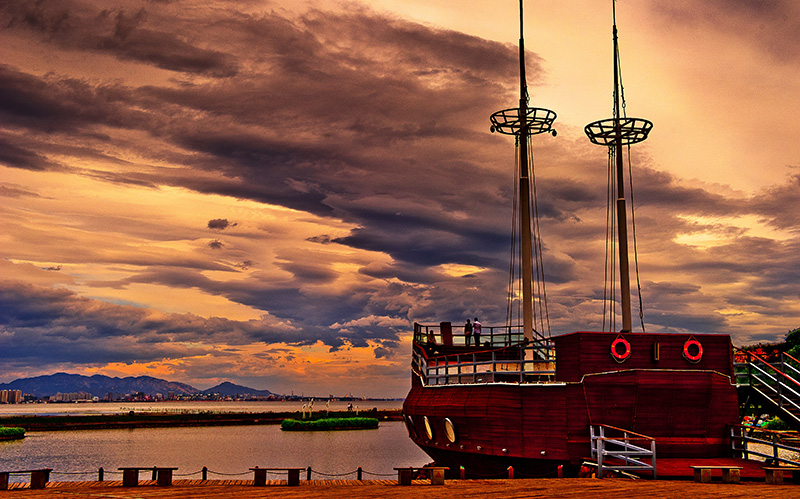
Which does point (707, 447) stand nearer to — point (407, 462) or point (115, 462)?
Answer: point (407, 462)

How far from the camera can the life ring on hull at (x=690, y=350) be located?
22.3 m

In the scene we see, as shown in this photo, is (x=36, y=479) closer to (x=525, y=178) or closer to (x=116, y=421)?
(x=525, y=178)

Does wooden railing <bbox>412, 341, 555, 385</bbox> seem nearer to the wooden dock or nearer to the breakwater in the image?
the wooden dock

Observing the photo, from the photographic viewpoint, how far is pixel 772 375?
24250 millimetres

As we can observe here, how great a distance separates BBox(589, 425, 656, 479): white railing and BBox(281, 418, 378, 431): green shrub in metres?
88.5

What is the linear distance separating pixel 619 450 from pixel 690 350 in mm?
4338

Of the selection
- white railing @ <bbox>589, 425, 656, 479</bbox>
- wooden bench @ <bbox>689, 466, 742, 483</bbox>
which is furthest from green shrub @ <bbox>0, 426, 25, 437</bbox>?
wooden bench @ <bbox>689, 466, 742, 483</bbox>

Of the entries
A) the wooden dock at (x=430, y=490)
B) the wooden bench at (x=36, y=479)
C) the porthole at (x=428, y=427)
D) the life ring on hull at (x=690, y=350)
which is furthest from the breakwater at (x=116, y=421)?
the life ring on hull at (x=690, y=350)

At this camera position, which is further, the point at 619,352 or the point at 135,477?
the point at 619,352

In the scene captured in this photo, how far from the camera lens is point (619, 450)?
850 inches

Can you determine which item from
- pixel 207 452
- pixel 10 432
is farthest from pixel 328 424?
pixel 10 432

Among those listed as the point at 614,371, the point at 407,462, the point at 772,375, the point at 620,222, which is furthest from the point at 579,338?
the point at 407,462

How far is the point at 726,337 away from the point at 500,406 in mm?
8583

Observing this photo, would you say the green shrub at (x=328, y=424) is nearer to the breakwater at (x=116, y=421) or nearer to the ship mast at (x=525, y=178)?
the breakwater at (x=116, y=421)
